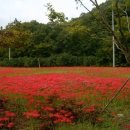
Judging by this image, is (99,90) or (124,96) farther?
(99,90)

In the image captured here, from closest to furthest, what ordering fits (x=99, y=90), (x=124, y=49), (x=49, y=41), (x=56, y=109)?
(x=124, y=49)
(x=56, y=109)
(x=99, y=90)
(x=49, y=41)

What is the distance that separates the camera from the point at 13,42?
11398 mm

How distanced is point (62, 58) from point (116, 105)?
150ft

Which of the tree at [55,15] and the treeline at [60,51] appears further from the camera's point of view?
the treeline at [60,51]

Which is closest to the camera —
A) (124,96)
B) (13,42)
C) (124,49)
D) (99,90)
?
(124,49)

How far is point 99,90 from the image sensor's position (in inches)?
680

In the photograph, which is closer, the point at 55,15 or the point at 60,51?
the point at 55,15

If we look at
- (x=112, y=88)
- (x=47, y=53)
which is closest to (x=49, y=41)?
(x=47, y=53)

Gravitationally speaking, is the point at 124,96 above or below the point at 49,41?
below

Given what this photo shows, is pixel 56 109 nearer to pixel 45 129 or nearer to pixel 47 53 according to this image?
pixel 45 129

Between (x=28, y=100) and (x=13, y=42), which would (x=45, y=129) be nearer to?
(x=13, y=42)

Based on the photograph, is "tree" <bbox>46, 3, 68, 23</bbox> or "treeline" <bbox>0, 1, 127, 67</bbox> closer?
"tree" <bbox>46, 3, 68, 23</bbox>

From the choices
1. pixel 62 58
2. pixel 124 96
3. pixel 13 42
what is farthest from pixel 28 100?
pixel 62 58

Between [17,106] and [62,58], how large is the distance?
47734mm
